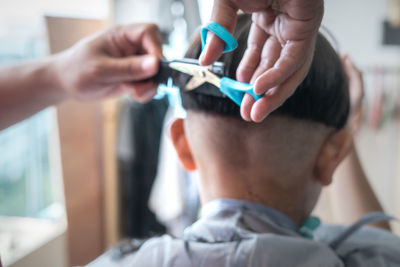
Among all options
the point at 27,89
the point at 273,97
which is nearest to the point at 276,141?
the point at 273,97

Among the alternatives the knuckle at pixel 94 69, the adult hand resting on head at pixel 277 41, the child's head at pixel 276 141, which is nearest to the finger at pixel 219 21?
the adult hand resting on head at pixel 277 41

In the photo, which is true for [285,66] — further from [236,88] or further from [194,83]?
[194,83]

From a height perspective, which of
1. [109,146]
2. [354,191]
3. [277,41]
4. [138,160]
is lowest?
[138,160]

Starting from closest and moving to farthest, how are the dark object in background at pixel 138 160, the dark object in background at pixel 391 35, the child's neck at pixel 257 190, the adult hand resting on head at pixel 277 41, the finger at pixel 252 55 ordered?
the adult hand resting on head at pixel 277 41
the finger at pixel 252 55
the child's neck at pixel 257 190
the dark object in background at pixel 391 35
the dark object in background at pixel 138 160

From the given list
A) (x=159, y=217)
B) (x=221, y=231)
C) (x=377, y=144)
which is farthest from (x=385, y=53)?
(x=159, y=217)

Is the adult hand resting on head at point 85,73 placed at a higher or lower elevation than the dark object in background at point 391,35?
lower

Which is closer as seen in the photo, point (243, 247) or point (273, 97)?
point (273, 97)

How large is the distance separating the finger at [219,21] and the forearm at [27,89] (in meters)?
0.52

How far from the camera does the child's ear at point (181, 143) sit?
0.68 m

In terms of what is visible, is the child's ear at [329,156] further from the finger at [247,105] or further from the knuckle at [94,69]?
the knuckle at [94,69]

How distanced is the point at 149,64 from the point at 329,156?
1.25 ft

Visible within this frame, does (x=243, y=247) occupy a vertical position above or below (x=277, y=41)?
below

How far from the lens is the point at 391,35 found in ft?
4.03

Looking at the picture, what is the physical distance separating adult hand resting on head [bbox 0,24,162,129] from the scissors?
0.51 ft
